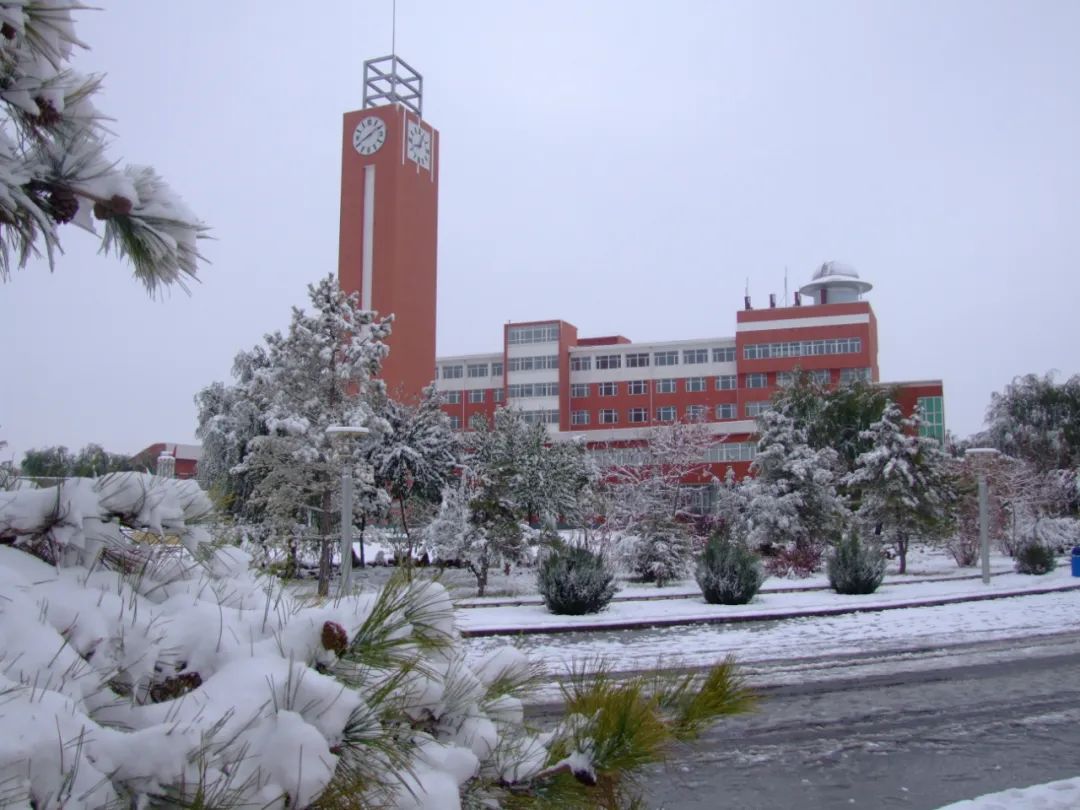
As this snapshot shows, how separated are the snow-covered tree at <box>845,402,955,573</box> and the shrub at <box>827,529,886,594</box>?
8.43m

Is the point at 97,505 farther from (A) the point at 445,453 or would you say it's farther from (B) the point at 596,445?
(B) the point at 596,445

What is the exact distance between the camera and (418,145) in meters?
63.7

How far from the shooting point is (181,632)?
1729 millimetres

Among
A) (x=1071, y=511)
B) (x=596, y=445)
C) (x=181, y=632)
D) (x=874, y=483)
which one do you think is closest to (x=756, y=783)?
(x=181, y=632)

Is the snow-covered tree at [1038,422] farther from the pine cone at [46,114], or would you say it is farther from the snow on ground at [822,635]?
the pine cone at [46,114]

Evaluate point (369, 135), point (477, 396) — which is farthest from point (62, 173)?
point (477, 396)

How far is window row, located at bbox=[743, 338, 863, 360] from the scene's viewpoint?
6562 cm

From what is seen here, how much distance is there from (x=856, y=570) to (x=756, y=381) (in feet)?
154

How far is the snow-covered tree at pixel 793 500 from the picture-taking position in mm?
31359

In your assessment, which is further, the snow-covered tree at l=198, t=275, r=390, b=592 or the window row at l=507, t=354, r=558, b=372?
the window row at l=507, t=354, r=558, b=372

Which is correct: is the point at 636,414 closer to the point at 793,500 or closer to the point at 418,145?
the point at 418,145

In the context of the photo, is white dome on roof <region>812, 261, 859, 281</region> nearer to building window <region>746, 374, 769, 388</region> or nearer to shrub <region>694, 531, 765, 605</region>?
building window <region>746, 374, 769, 388</region>

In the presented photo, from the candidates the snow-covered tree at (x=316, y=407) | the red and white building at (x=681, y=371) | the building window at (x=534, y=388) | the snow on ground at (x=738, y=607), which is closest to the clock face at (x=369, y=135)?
the red and white building at (x=681, y=371)

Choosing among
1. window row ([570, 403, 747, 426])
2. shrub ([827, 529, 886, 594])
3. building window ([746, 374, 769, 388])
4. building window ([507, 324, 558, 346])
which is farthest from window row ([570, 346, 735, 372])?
shrub ([827, 529, 886, 594])
